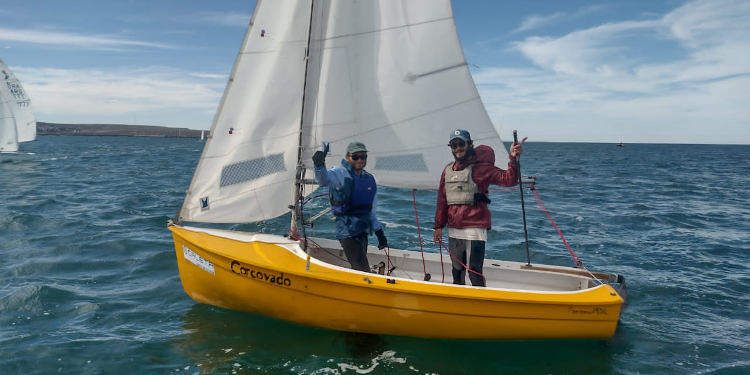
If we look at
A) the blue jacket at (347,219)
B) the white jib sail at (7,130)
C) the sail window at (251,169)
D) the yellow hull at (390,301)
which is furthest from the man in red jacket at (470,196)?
the white jib sail at (7,130)

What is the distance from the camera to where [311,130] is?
6.17 m

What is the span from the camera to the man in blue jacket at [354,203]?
17.8 feet

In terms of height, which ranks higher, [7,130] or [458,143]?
[7,130]

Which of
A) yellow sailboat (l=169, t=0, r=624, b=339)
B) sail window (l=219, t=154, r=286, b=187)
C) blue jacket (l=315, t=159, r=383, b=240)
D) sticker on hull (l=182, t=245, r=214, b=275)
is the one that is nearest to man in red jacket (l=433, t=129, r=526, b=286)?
yellow sailboat (l=169, t=0, r=624, b=339)

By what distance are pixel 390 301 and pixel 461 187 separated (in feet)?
5.19

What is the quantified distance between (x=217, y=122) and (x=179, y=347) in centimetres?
292

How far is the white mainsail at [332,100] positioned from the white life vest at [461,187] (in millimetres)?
1084

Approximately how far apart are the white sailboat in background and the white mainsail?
40.4 metres

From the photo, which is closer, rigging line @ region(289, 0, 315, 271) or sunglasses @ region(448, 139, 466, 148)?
sunglasses @ region(448, 139, 466, 148)

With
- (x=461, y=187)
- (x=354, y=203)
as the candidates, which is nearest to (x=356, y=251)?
(x=354, y=203)

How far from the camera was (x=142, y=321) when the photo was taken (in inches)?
246

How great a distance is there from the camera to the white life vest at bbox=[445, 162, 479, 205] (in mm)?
5293

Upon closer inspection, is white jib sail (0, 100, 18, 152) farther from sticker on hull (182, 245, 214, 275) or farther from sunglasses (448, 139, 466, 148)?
sunglasses (448, 139, 466, 148)

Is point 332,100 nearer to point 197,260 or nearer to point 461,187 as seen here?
point 461,187
